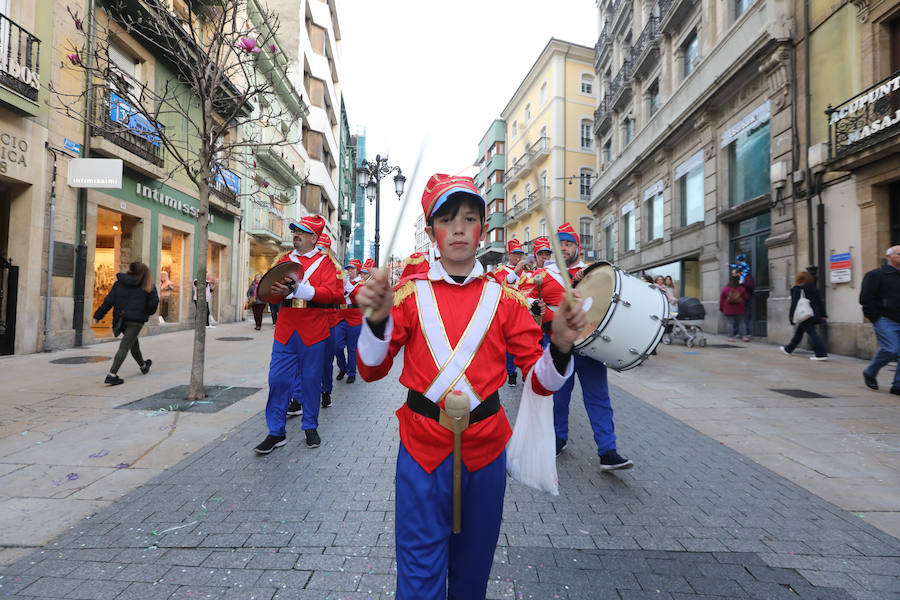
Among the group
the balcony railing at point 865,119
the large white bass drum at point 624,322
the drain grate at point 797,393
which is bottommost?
the drain grate at point 797,393

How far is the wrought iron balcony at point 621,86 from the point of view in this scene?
910 inches

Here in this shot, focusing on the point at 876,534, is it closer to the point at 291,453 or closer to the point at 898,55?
the point at 291,453

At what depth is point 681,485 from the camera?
355 centimetres

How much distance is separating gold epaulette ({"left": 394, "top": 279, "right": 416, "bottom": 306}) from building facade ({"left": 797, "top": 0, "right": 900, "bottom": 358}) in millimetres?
11626

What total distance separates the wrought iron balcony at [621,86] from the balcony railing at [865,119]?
13604 mm

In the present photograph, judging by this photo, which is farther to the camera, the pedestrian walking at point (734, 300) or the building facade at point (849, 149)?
the pedestrian walking at point (734, 300)

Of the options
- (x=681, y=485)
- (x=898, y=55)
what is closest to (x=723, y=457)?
(x=681, y=485)

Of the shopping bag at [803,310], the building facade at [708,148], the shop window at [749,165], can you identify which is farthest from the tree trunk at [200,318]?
the shop window at [749,165]

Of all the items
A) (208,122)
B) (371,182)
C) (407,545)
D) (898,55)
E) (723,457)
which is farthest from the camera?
(371,182)

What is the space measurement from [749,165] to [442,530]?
16.1m

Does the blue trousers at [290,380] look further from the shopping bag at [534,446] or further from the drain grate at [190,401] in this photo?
the shopping bag at [534,446]

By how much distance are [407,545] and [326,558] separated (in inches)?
46.1

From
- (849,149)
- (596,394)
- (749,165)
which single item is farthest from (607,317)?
(749,165)

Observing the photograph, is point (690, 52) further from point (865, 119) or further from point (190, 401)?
point (190, 401)
